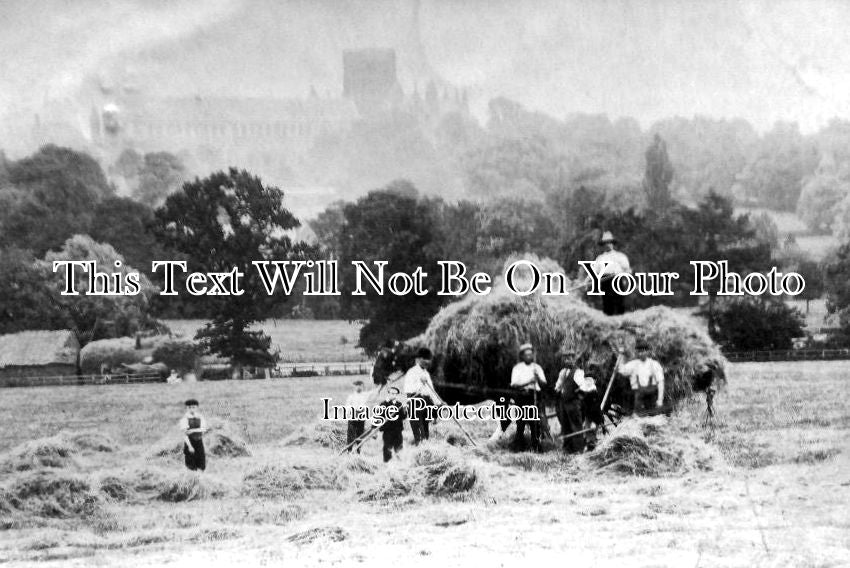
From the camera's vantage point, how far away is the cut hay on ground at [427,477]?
263 inches

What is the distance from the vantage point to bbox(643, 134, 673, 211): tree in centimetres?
768

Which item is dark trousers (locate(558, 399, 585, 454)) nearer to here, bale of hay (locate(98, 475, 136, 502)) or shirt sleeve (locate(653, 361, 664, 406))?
shirt sleeve (locate(653, 361, 664, 406))

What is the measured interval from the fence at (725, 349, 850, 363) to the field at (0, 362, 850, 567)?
3.1 inches

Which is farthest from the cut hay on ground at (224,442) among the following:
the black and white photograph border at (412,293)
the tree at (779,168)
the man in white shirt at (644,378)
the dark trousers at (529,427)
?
the tree at (779,168)

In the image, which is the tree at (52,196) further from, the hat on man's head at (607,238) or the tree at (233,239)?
the hat on man's head at (607,238)

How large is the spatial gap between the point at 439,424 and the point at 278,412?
1.04 m

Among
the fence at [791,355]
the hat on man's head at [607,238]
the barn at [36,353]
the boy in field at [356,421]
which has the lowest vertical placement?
the boy in field at [356,421]

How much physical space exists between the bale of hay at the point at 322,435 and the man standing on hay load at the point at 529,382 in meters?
1.13

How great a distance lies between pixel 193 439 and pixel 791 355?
402 centimetres

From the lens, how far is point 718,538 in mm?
6410

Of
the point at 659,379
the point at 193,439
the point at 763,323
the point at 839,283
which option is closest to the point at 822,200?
the point at 839,283

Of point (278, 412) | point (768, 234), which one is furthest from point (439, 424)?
point (768, 234)

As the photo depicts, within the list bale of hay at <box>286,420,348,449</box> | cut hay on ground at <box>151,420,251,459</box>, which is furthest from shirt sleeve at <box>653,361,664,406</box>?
cut hay on ground at <box>151,420,251,459</box>

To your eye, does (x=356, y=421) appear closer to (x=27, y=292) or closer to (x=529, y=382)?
(x=529, y=382)
